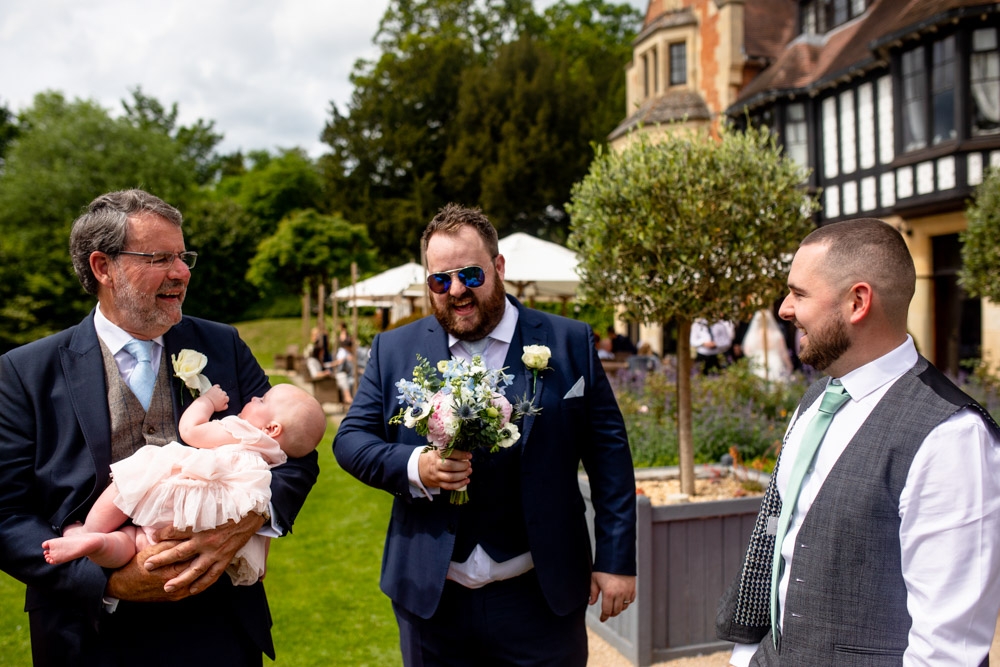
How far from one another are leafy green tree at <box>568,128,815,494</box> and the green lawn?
2.48 meters

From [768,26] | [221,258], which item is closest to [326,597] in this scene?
[768,26]

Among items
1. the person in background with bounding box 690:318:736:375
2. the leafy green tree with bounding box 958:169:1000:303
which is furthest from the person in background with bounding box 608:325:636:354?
the leafy green tree with bounding box 958:169:1000:303

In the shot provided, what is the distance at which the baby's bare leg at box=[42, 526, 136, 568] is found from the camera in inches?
89.4

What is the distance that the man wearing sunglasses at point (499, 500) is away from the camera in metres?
2.89

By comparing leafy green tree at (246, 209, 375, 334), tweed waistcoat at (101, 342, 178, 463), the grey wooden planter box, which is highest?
leafy green tree at (246, 209, 375, 334)

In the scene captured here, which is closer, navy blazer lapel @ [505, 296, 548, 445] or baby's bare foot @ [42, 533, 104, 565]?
baby's bare foot @ [42, 533, 104, 565]

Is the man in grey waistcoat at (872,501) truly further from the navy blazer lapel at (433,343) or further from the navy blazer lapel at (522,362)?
the navy blazer lapel at (433,343)

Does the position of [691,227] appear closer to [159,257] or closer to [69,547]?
[159,257]

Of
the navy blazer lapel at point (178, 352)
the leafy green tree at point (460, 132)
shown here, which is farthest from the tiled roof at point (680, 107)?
the navy blazer lapel at point (178, 352)

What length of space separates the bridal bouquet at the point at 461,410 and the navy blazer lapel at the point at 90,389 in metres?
0.96

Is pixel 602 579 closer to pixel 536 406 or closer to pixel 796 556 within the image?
pixel 536 406

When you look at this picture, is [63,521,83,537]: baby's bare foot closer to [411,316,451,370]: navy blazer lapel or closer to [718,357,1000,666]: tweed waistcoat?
[411,316,451,370]: navy blazer lapel

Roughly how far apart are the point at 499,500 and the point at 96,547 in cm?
135

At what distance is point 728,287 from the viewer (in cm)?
538
